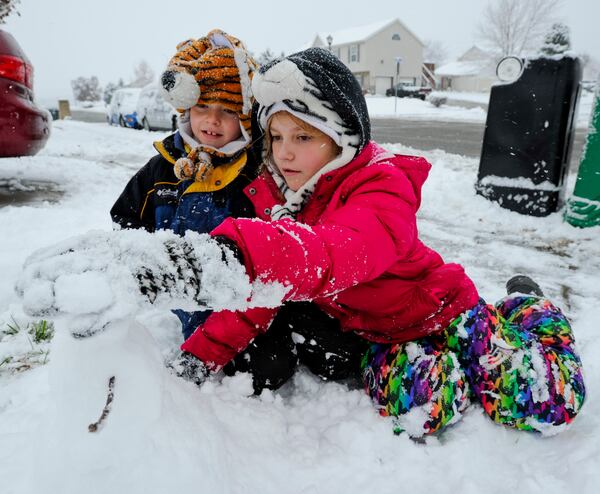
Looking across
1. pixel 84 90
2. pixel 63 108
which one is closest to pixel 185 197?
pixel 63 108

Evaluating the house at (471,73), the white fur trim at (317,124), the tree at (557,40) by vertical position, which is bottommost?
the white fur trim at (317,124)

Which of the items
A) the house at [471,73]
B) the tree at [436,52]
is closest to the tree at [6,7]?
the house at [471,73]

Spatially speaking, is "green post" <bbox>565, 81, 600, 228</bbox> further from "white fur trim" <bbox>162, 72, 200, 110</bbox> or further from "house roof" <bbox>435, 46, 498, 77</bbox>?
"house roof" <bbox>435, 46, 498, 77</bbox>

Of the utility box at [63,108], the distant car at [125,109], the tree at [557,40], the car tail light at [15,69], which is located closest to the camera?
the car tail light at [15,69]

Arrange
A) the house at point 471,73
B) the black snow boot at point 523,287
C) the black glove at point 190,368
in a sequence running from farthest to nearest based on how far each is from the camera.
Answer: the house at point 471,73 → the black snow boot at point 523,287 → the black glove at point 190,368

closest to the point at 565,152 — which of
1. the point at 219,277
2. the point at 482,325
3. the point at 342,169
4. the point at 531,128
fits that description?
the point at 531,128

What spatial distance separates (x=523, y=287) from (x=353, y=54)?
48.0m

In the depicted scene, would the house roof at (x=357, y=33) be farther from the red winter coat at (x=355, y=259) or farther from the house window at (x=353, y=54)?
the red winter coat at (x=355, y=259)

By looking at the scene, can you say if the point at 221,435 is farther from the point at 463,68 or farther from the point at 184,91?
the point at 463,68

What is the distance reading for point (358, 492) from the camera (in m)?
1.30

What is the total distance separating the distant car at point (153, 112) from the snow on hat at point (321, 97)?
39.9 ft

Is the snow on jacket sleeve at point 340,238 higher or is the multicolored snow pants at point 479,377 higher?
the snow on jacket sleeve at point 340,238

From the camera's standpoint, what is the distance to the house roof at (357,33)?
148 ft

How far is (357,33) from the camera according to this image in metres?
47.2
